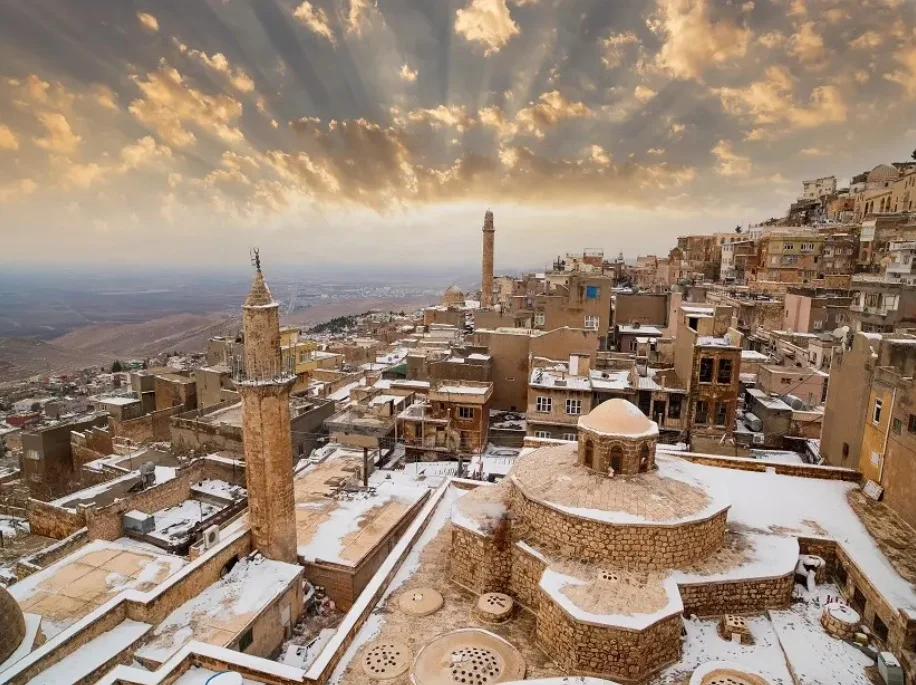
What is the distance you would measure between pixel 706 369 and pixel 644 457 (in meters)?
13.7

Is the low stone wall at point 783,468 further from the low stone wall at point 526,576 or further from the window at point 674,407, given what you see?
the low stone wall at point 526,576

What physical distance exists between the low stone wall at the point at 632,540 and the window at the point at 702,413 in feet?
46.2

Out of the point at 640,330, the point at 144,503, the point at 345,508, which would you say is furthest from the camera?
the point at 640,330

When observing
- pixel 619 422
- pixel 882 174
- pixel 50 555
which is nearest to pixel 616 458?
pixel 619 422

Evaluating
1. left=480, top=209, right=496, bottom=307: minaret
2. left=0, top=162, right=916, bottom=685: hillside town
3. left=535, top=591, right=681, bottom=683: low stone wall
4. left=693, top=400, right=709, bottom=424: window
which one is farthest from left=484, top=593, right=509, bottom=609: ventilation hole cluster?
left=480, top=209, right=496, bottom=307: minaret

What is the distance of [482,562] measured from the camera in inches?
557

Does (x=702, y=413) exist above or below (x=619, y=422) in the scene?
below

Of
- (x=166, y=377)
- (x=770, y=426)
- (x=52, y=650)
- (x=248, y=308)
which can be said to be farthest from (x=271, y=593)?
(x=166, y=377)

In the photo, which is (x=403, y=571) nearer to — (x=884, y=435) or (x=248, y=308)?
(x=248, y=308)

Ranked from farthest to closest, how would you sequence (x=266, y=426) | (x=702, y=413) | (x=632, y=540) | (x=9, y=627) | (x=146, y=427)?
(x=146, y=427), (x=702, y=413), (x=266, y=426), (x=632, y=540), (x=9, y=627)

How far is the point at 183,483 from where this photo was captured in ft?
78.9

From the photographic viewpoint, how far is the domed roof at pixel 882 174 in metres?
64.9

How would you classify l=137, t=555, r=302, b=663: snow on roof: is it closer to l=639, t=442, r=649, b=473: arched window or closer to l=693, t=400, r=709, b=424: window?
l=639, t=442, r=649, b=473: arched window

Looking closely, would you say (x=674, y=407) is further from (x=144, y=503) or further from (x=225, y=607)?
(x=144, y=503)
